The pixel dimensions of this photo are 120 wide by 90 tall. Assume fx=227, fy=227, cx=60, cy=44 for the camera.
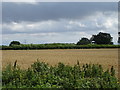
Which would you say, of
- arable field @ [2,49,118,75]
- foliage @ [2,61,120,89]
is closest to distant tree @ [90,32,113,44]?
arable field @ [2,49,118,75]

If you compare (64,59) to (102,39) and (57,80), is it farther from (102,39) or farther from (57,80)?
(102,39)

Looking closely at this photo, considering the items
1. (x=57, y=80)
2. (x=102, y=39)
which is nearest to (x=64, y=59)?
(x=57, y=80)

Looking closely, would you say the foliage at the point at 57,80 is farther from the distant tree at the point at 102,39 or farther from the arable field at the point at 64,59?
the distant tree at the point at 102,39

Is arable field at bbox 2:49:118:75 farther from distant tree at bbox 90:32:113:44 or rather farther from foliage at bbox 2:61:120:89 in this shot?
distant tree at bbox 90:32:113:44

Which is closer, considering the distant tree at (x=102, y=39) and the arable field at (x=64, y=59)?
the arable field at (x=64, y=59)

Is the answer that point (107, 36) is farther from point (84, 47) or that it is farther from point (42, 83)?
point (42, 83)

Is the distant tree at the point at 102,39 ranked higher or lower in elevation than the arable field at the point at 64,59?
higher

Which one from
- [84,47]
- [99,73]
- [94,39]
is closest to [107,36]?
[94,39]

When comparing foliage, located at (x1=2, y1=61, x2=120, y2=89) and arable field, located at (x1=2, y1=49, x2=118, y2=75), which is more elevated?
foliage, located at (x1=2, y1=61, x2=120, y2=89)

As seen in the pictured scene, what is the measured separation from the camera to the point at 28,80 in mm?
6832

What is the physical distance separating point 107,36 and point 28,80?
269 feet

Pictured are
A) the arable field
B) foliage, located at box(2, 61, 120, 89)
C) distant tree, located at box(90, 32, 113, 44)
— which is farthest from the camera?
distant tree, located at box(90, 32, 113, 44)

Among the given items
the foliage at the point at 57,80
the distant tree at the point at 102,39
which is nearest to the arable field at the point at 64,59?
the foliage at the point at 57,80

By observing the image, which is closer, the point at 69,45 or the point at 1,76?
the point at 1,76
